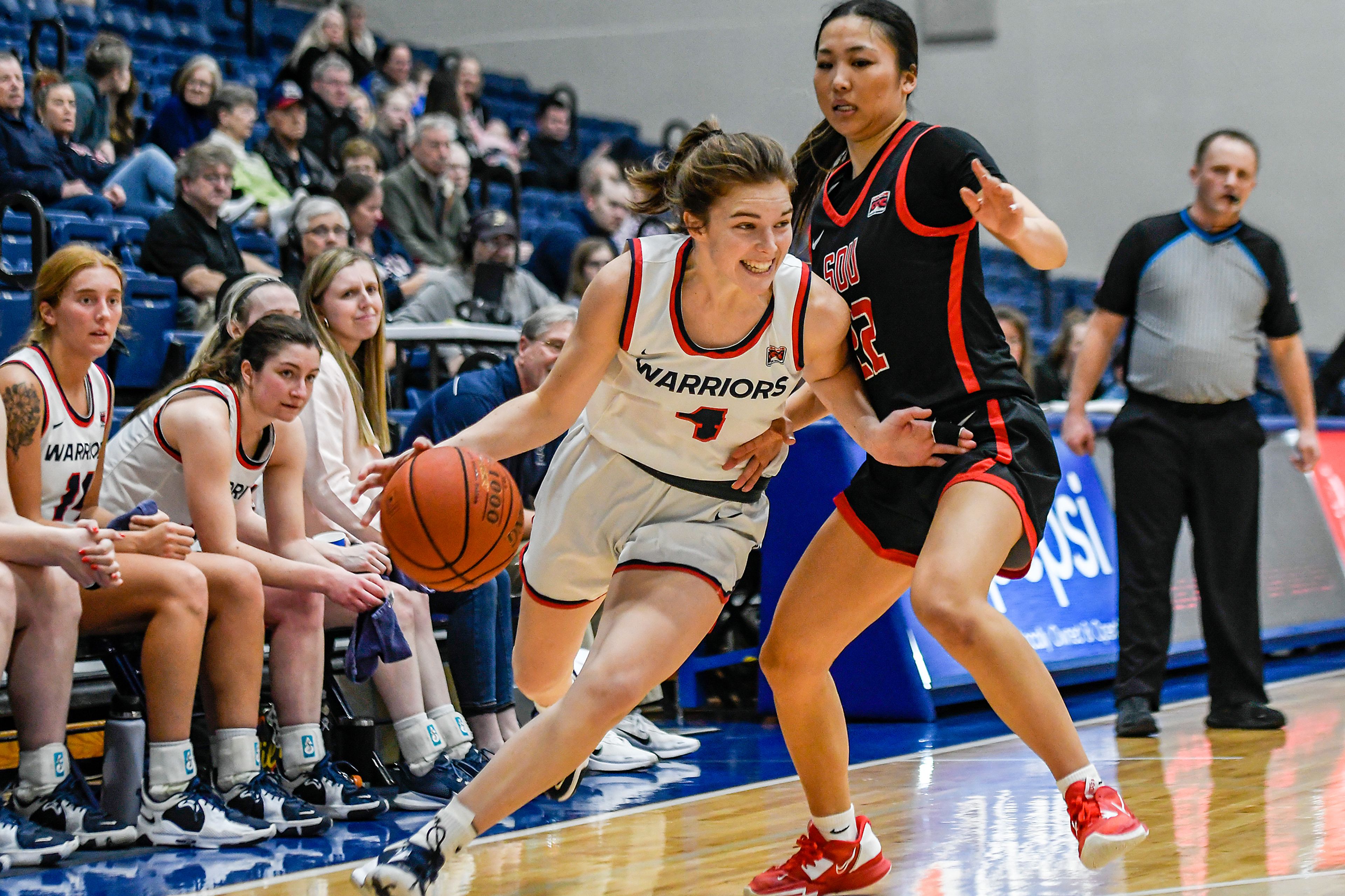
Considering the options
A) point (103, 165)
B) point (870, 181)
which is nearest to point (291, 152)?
point (103, 165)

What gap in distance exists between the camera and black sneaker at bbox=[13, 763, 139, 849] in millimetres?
3420

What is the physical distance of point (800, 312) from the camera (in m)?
2.87

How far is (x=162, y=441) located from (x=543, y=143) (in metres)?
8.24

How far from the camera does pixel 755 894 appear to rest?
9.78 ft

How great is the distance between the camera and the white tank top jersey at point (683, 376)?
2.80 meters

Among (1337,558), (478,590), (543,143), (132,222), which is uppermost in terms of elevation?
A: (543,143)

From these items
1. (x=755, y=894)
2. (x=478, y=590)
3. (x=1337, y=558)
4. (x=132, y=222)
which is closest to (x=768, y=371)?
(x=755, y=894)

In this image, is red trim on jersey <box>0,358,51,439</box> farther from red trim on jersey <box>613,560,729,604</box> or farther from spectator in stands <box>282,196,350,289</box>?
spectator in stands <box>282,196,350,289</box>

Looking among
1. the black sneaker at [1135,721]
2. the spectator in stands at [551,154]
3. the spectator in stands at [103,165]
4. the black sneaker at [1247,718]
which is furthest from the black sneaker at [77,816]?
the spectator in stands at [551,154]

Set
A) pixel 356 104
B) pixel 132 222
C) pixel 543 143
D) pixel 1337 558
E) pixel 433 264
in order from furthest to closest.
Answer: pixel 543 143
pixel 356 104
pixel 433 264
pixel 1337 558
pixel 132 222

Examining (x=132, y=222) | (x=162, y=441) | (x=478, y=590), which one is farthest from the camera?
(x=132, y=222)

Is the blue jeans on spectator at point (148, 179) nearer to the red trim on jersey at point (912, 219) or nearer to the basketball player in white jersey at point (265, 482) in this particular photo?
the basketball player in white jersey at point (265, 482)

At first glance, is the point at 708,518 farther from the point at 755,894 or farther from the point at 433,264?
the point at 433,264

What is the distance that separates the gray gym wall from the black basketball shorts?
11.4m
